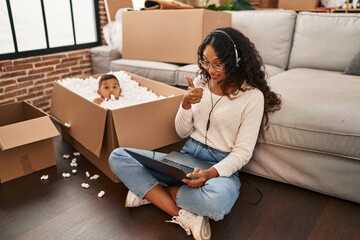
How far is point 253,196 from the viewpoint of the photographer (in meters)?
1.51

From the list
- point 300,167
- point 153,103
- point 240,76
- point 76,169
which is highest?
point 240,76

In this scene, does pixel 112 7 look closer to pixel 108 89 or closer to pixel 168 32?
pixel 168 32

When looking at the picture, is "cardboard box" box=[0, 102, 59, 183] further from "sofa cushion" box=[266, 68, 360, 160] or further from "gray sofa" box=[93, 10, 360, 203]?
"sofa cushion" box=[266, 68, 360, 160]

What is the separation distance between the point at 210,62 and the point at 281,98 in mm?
480

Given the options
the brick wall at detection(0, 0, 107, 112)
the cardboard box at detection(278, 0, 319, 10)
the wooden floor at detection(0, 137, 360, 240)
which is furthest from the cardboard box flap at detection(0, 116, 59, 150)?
the cardboard box at detection(278, 0, 319, 10)

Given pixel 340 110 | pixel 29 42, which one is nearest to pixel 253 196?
pixel 340 110

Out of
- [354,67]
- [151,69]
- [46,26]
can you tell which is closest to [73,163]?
[151,69]

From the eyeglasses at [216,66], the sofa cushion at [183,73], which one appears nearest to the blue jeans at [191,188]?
the eyeglasses at [216,66]

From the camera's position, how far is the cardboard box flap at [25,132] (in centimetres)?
151

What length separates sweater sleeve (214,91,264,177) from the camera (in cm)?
131

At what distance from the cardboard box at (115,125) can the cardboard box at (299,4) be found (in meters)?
2.96

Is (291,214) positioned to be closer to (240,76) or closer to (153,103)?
(240,76)

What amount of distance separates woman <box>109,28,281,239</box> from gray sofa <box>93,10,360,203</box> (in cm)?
14

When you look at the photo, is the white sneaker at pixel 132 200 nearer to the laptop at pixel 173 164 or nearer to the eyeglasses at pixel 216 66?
the laptop at pixel 173 164
